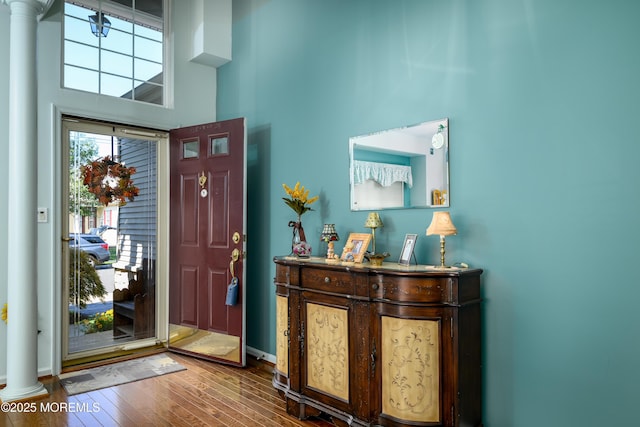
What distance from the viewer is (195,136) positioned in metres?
4.22

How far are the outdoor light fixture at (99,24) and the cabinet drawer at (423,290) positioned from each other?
3628 mm

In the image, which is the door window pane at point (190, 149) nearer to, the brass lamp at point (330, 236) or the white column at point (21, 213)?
the white column at point (21, 213)

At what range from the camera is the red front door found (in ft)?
12.8

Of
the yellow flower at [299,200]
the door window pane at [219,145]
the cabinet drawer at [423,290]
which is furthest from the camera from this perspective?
the door window pane at [219,145]

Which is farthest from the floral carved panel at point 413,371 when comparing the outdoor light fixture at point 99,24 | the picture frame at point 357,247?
the outdoor light fixture at point 99,24

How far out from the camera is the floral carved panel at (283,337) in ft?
9.98

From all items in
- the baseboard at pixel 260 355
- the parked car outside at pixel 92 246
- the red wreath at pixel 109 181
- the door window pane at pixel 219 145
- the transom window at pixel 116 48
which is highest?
the transom window at pixel 116 48

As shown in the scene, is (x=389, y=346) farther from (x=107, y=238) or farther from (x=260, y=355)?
(x=107, y=238)

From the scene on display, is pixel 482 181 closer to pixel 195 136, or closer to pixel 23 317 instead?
pixel 195 136

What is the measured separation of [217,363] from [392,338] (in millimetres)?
2194

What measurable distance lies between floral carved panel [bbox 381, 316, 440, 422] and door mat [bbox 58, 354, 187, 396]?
86.3 inches

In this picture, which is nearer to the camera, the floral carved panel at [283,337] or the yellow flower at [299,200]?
the floral carved panel at [283,337]

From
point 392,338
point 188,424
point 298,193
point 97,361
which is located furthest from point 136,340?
point 392,338

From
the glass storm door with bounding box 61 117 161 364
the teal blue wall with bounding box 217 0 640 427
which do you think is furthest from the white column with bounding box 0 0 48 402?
the teal blue wall with bounding box 217 0 640 427
